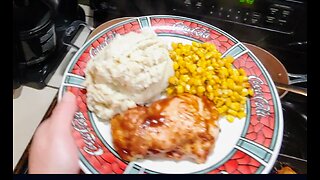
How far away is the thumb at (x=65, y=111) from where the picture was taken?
0.78m

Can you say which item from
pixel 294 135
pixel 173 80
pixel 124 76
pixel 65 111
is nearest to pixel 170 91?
pixel 173 80

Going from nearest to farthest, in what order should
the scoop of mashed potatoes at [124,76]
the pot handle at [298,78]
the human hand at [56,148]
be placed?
1. the human hand at [56,148]
2. the scoop of mashed potatoes at [124,76]
3. the pot handle at [298,78]

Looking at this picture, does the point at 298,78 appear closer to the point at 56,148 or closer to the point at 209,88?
the point at 209,88

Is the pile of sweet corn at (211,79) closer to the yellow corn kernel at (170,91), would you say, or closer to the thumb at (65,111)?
the yellow corn kernel at (170,91)

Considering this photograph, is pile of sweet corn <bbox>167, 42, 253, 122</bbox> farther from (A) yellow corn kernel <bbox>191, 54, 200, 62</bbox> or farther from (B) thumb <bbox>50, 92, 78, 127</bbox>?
(B) thumb <bbox>50, 92, 78, 127</bbox>

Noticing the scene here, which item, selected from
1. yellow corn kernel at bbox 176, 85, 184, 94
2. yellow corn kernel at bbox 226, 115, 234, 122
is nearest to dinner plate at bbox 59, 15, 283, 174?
yellow corn kernel at bbox 226, 115, 234, 122

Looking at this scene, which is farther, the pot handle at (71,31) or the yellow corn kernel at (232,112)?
the pot handle at (71,31)

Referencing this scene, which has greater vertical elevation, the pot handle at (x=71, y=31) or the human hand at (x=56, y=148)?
the pot handle at (x=71, y=31)

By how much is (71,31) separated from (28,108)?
0.91 feet

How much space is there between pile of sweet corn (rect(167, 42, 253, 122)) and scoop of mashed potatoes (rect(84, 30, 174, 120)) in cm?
5

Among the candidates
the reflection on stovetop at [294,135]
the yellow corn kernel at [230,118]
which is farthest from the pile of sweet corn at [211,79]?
the reflection on stovetop at [294,135]

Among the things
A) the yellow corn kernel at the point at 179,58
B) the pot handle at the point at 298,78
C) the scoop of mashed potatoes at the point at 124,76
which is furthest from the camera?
the pot handle at the point at 298,78

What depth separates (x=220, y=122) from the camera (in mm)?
888

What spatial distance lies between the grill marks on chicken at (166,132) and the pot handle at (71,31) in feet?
1.24
